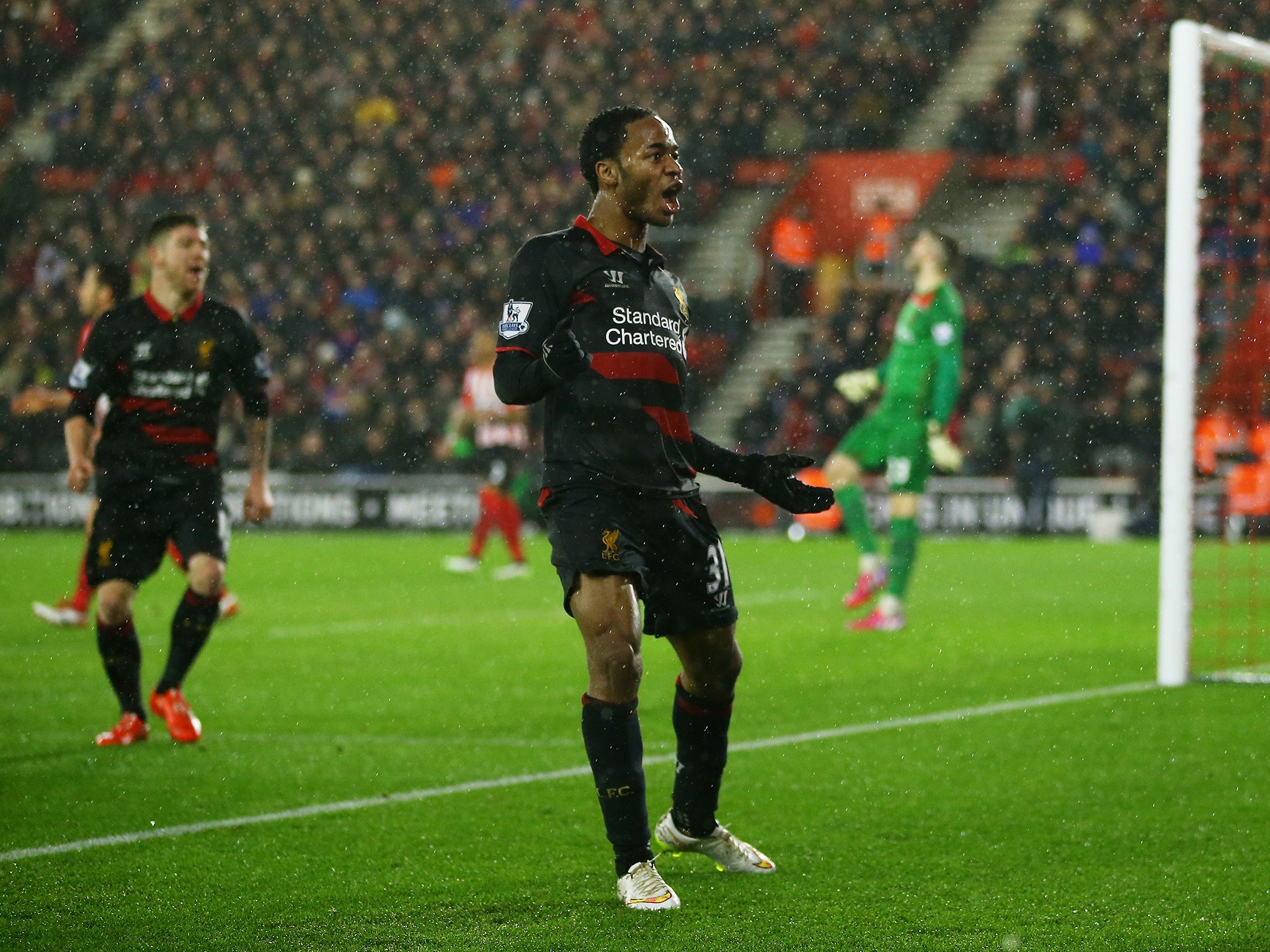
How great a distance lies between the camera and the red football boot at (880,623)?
10.1 metres

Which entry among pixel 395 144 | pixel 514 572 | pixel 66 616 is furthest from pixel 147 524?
pixel 395 144

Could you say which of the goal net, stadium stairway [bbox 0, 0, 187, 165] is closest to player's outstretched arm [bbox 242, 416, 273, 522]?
the goal net

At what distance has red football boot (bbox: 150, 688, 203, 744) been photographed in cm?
645

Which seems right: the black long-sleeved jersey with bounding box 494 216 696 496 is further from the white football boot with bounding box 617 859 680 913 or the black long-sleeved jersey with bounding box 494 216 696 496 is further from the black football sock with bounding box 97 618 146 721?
the black football sock with bounding box 97 618 146 721

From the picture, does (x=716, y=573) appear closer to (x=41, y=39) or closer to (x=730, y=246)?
(x=730, y=246)

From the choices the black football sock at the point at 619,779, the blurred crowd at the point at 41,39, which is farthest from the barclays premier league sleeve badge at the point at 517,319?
the blurred crowd at the point at 41,39

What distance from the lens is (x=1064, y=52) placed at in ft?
81.1

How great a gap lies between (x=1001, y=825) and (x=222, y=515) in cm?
308

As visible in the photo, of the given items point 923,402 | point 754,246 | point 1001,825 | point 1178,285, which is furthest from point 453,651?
point 754,246

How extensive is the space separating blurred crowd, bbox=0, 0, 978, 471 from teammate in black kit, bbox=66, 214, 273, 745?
1614 cm

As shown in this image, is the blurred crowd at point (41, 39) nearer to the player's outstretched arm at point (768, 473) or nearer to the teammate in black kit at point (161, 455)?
the teammate in black kit at point (161, 455)

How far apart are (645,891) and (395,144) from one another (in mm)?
23586

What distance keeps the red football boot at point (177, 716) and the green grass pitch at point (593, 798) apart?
8 cm

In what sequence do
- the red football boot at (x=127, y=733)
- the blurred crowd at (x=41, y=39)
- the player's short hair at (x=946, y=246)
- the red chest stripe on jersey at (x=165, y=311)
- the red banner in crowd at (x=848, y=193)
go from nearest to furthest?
the red football boot at (x=127, y=733) < the red chest stripe on jersey at (x=165, y=311) < the player's short hair at (x=946, y=246) < the red banner in crowd at (x=848, y=193) < the blurred crowd at (x=41, y=39)
